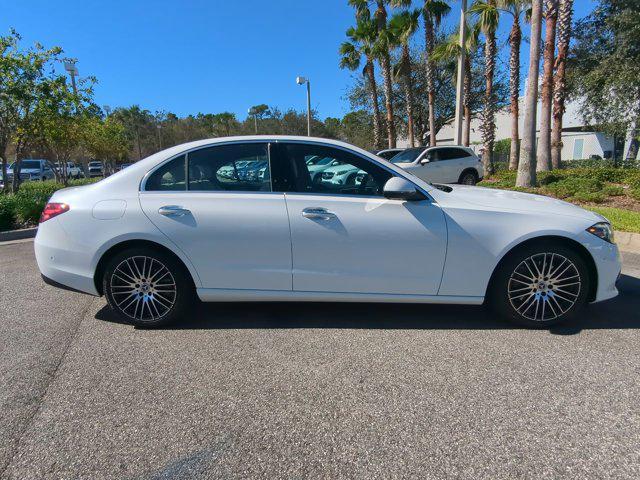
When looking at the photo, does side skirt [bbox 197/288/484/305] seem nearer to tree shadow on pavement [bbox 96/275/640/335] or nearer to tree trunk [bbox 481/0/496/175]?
tree shadow on pavement [bbox 96/275/640/335]

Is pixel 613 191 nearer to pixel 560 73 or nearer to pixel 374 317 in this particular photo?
pixel 560 73

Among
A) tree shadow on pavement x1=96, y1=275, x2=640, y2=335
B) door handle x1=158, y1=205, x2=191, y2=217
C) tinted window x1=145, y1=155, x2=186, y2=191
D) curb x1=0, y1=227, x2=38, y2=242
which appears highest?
tinted window x1=145, y1=155, x2=186, y2=191

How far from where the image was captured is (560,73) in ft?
44.2

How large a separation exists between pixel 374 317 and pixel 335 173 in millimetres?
1381

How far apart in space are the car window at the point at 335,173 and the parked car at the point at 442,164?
388 inches

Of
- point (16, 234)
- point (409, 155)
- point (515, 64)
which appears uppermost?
point (515, 64)

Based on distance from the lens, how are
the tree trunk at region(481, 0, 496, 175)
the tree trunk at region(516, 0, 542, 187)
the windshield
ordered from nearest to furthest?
1. the tree trunk at region(516, 0, 542, 187)
2. the windshield
3. the tree trunk at region(481, 0, 496, 175)

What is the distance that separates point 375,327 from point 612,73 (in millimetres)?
14749

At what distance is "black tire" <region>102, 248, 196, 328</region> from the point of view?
3.49m

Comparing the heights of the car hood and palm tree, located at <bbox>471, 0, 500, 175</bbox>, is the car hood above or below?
below

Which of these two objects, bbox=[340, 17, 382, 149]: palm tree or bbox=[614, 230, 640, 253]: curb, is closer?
bbox=[614, 230, 640, 253]: curb

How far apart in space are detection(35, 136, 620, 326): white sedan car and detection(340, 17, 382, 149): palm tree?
19.9 metres

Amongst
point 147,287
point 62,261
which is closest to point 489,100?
point 147,287

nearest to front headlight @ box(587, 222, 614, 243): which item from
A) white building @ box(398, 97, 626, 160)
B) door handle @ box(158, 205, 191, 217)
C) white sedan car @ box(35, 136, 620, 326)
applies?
white sedan car @ box(35, 136, 620, 326)
